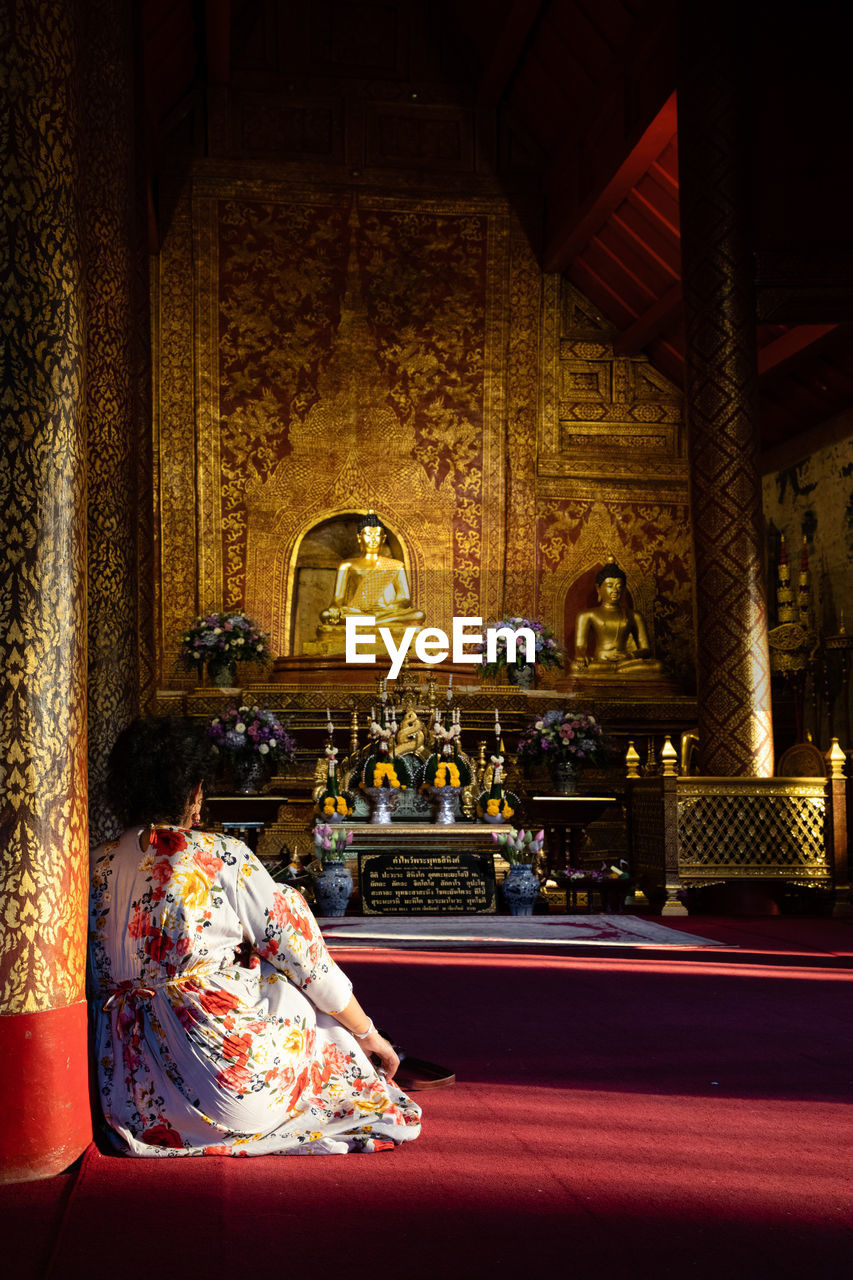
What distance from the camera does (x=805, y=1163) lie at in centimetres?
251

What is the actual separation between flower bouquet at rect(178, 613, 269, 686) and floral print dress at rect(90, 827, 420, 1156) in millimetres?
8821

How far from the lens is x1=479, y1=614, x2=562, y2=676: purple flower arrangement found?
38.8ft

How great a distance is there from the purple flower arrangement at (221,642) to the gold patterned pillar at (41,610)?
8698 mm

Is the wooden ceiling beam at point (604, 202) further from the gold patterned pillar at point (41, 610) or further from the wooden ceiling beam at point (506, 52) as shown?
the gold patterned pillar at point (41, 610)

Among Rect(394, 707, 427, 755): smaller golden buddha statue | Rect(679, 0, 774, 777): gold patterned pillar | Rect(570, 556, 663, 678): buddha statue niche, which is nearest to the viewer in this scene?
Rect(679, 0, 774, 777): gold patterned pillar

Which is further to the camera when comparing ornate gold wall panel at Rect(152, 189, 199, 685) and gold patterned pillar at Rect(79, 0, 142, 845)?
ornate gold wall panel at Rect(152, 189, 199, 685)

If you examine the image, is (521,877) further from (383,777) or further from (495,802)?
(383,777)

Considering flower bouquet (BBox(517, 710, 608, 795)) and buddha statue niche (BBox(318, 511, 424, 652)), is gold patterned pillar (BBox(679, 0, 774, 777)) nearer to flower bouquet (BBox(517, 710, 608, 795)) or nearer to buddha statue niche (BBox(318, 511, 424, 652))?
flower bouquet (BBox(517, 710, 608, 795))

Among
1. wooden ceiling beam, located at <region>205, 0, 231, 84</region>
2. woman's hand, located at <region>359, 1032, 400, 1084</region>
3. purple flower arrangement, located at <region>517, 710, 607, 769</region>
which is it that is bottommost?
woman's hand, located at <region>359, 1032, 400, 1084</region>

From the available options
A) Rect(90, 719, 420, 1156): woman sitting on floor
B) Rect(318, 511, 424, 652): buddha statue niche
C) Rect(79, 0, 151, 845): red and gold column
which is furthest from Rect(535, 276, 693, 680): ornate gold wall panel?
Rect(90, 719, 420, 1156): woman sitting on floor

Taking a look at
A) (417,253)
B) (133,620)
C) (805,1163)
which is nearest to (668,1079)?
(805,1163)

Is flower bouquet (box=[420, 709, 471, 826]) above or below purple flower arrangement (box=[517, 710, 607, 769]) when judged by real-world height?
below

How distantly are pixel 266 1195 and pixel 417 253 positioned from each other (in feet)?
40.0

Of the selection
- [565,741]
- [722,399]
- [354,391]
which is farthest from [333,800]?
[354,391]
